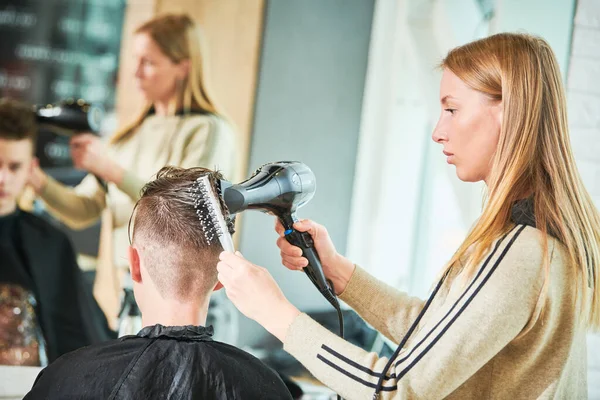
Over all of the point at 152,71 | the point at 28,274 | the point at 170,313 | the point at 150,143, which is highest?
the point at 152,71

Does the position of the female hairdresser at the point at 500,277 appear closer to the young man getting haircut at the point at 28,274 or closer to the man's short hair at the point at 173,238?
the man's short hair at the point at 173,238

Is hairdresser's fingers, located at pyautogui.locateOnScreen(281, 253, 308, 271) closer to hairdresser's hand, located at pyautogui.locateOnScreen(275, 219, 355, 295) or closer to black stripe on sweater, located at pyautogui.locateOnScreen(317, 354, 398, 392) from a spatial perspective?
hairdresser's hand, located at pyautogui.locateOnScreen(275, 219, 355, 295)

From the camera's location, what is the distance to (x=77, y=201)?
244cm

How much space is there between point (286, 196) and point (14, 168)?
138cm

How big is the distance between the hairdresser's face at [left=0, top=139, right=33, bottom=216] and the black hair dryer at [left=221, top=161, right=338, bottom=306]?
4.20 ft

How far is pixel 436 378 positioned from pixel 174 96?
67.7 inches

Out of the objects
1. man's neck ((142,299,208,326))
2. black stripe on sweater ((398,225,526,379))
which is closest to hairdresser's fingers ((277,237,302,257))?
man's neck ((142,299,208,326))

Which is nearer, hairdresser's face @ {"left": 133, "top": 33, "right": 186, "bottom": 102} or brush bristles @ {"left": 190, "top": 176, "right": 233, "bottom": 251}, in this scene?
brush bristles @ {"left": 190, "top": 176, "right": 233, "bottom": 251}

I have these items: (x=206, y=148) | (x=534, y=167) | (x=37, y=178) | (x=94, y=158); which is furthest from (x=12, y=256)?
(x=534, y=167)

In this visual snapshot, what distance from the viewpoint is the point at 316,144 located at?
2.57 m

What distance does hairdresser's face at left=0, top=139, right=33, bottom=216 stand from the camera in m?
2.38

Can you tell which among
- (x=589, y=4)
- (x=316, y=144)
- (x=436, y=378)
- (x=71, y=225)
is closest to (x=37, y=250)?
(x=71, y=225)

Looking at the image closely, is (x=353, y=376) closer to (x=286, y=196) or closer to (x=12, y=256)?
(x=286, y=196)

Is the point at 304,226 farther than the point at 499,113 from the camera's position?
Yes
